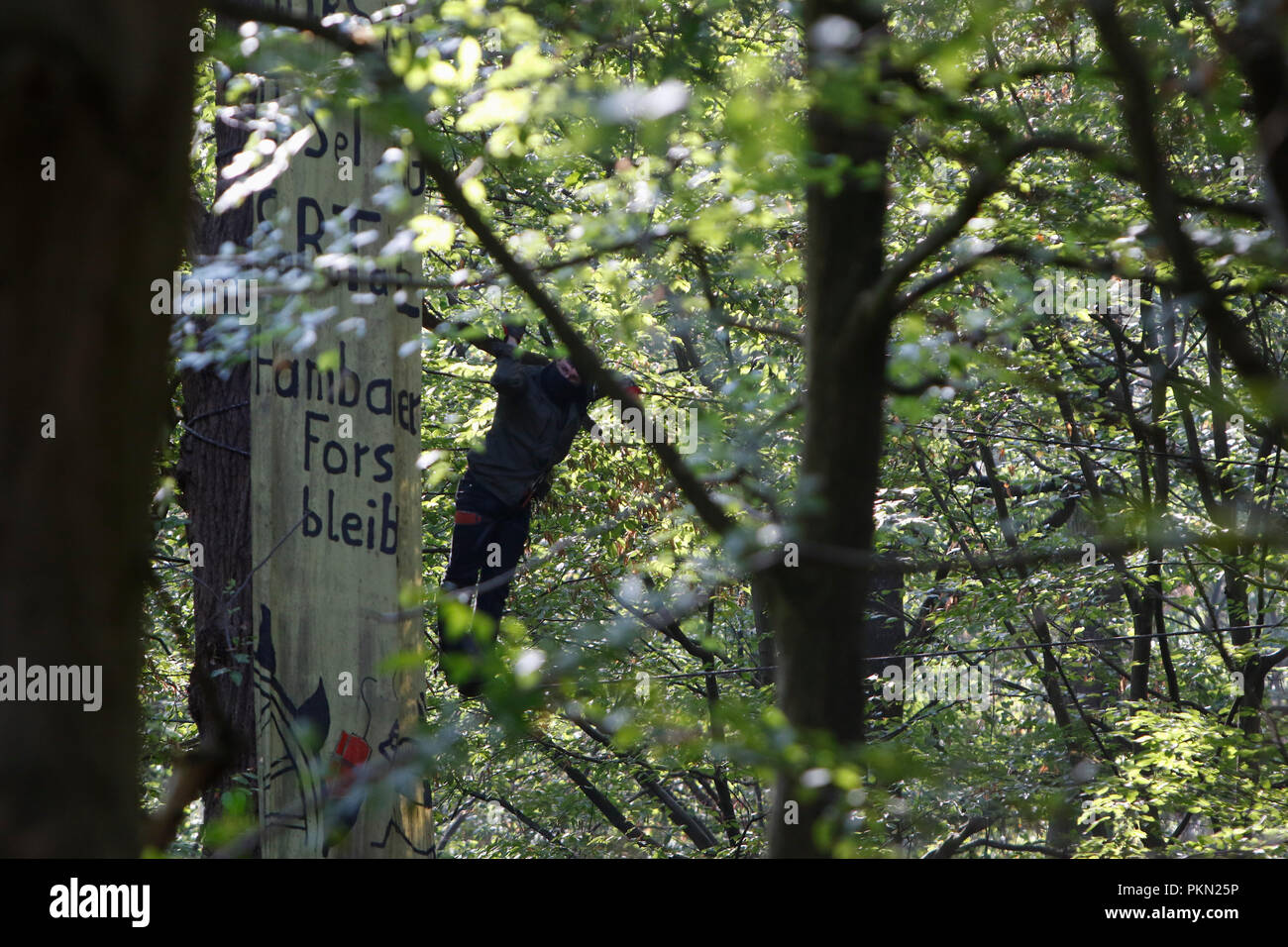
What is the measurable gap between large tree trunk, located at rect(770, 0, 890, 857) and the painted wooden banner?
5.27ft

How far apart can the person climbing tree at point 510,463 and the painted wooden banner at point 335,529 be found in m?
2.11

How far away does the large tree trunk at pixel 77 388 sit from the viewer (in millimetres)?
690

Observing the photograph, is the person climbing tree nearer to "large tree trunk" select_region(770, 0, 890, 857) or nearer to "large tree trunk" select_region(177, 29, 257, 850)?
"large tree trunk" select_region(177, 29, 257, 850)

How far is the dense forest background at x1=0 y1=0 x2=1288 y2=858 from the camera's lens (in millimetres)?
1600

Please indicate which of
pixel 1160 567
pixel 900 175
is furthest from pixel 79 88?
pixel 1160 567

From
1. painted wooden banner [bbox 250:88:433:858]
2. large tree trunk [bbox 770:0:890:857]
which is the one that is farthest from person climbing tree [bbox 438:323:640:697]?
large tree trunk [bbox 770:0:890:857]

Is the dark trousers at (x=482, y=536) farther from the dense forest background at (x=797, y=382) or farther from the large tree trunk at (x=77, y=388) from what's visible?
the large tree trunk at (x=77, y=388)

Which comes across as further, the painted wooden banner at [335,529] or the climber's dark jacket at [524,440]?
the climber's dark jacket at [524,440]

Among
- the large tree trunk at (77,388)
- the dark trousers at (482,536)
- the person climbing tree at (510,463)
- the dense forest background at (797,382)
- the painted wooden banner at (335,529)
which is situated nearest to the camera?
the large tree trunk at (77,388)

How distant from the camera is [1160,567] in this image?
8805 millimetres

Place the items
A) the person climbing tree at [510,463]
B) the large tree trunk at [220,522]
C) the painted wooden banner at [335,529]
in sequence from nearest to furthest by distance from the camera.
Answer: the painted wooden banner at [335,529]
the large tree trunk at [220,522]
the person climbing tree at [510,463]

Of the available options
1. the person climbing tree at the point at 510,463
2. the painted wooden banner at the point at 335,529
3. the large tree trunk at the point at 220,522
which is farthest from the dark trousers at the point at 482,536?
the painted wooden banner at the point at 335,529

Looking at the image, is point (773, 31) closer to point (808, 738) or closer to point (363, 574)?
point (363, 574)

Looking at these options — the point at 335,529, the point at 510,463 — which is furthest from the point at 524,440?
the point at 335,529
